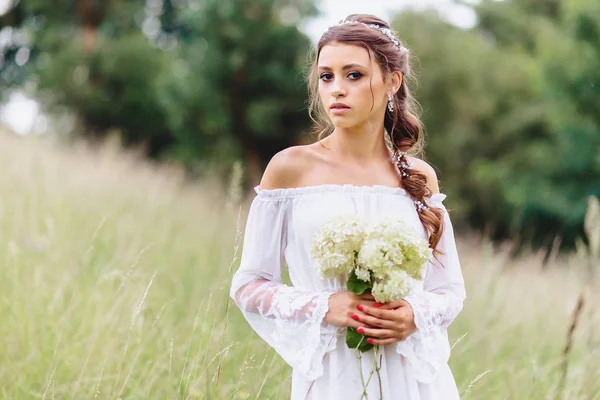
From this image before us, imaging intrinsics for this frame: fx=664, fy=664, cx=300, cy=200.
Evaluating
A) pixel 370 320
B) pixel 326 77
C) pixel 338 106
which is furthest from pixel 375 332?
pixel 326 77

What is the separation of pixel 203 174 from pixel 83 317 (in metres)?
9.32

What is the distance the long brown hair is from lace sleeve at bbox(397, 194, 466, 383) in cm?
7

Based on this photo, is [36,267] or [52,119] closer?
[36,267]

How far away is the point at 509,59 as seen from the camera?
16078mm

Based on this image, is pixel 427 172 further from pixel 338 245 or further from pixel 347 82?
pixel 338 245

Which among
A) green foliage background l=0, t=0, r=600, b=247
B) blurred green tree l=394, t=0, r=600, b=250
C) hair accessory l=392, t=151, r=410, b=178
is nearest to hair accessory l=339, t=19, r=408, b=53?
hair accessory l=392, t=151, r=410, b=178

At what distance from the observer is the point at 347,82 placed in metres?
2.27

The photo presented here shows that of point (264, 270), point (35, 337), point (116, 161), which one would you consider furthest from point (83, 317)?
point (116, 161)

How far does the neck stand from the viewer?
238 centimetres

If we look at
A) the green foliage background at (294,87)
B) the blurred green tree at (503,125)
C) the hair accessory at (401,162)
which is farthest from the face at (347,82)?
the blurred green tree at (503,125)

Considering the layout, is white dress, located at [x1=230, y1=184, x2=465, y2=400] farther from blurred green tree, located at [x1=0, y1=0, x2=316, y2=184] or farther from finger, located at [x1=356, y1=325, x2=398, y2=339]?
blurred green tree, located at [x1=0, y1=0, x2=316, y2=184]

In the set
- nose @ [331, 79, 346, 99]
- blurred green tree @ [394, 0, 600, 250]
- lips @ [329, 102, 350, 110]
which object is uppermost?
nose @ [331, 79, 346, 99]

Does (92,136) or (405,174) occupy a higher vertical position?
(405,174)

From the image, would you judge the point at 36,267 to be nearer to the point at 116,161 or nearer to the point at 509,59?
the point at 116,161
